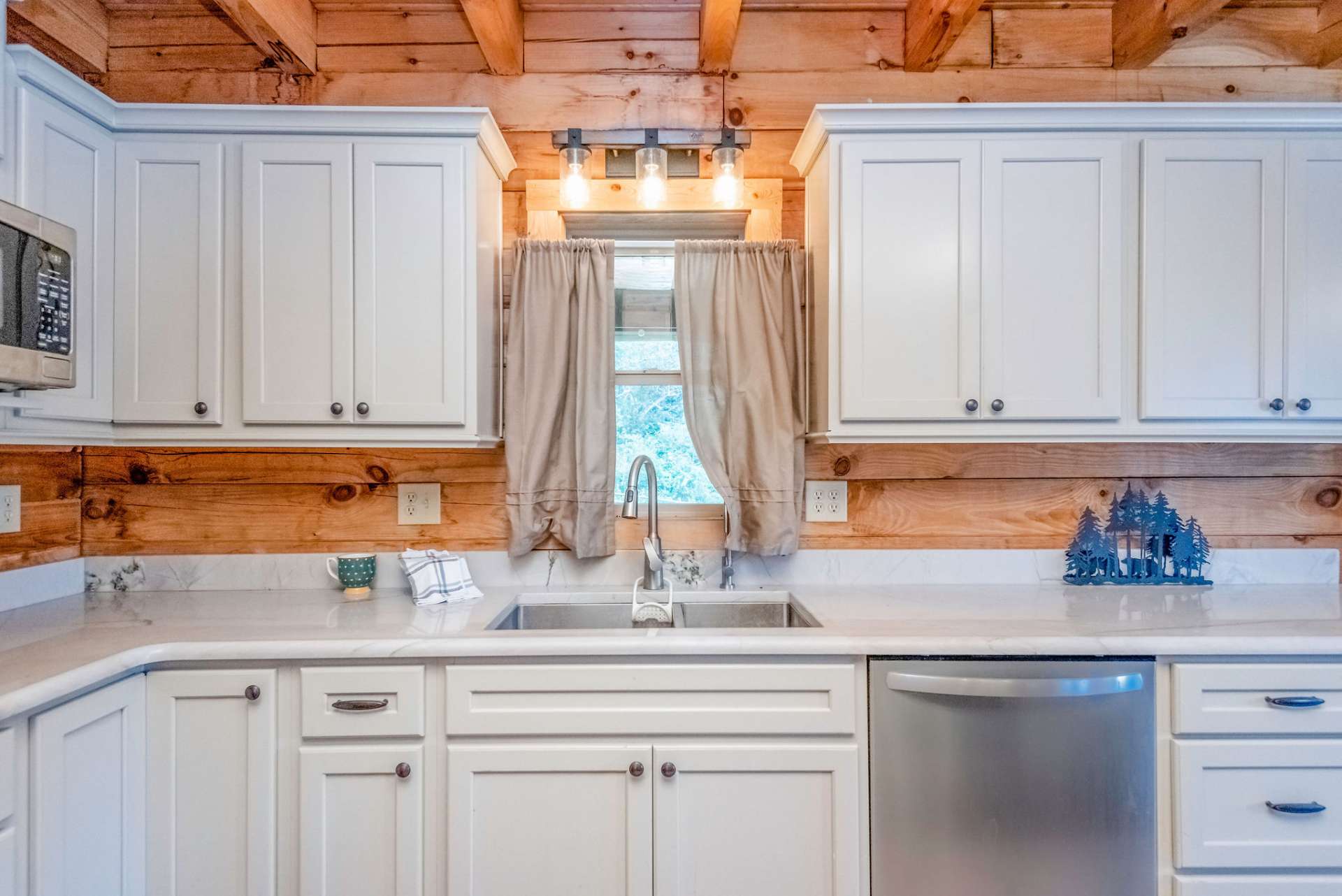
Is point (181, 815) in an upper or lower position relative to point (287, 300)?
lower

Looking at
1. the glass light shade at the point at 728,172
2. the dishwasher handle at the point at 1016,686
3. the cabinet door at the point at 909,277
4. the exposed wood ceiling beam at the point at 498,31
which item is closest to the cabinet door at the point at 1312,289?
the cabinet door at the point at 909,277

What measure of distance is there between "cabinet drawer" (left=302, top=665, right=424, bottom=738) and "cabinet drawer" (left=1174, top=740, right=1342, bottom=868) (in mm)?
1645

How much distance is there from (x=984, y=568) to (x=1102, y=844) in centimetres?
81

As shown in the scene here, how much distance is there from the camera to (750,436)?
2096 millimetres

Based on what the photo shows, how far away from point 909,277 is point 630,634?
3.71ft

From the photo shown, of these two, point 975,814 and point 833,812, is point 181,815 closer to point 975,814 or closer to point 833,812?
point 833,812

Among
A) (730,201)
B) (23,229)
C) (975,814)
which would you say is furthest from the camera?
(730,201)

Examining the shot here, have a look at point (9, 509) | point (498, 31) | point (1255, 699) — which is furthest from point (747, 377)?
point (9, 509)

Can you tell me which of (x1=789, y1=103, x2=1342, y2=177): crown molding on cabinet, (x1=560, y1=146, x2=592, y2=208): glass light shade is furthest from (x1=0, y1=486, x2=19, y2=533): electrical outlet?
(x1=789, y1=103, x2=1342, y2=177): crown molding on cabinet

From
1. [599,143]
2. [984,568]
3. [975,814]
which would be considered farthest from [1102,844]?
[599,143]

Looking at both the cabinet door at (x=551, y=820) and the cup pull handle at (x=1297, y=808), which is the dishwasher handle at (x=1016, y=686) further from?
the cabinet door at (x=551, y=820)

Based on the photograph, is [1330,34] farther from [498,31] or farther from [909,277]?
[498,31]

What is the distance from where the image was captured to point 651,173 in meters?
2.04

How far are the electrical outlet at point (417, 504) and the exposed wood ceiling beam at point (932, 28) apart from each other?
1.92 meters
